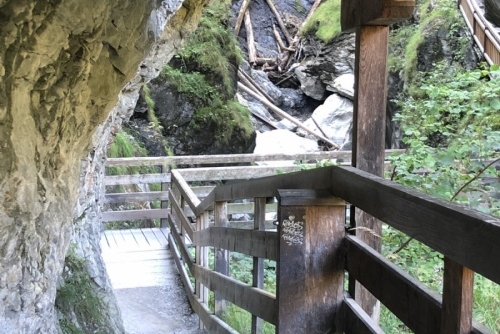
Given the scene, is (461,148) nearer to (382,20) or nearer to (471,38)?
(382,20)

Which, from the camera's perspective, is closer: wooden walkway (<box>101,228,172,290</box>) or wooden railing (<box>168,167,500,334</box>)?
wooden railing (<box>168,167,500,334</box>)

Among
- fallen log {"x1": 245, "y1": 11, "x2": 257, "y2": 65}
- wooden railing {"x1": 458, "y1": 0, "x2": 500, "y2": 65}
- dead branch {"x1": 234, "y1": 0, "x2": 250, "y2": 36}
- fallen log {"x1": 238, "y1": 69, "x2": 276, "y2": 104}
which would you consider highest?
dead branch {"x1": 234, "y1": 0, "x2": 250, "y2": 36}

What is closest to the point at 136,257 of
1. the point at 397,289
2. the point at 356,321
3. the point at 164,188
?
the point at 164,188

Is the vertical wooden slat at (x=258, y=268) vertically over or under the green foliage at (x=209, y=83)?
under

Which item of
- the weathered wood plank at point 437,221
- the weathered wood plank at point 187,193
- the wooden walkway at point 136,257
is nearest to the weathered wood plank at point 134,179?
the wooden walkway at point 136,257

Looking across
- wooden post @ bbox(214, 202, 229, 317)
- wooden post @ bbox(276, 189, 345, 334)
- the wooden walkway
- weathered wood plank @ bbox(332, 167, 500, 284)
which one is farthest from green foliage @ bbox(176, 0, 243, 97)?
weathered wood plank @ bbox(332, 167, 500, 284)

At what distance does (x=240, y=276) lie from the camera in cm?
613

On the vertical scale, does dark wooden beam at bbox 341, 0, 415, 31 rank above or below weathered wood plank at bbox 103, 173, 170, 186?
above

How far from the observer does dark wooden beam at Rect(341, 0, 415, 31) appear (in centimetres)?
220

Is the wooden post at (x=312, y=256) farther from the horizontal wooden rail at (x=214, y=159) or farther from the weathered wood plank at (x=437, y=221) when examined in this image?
the horizontal wooden rail at (x=214, y=159)

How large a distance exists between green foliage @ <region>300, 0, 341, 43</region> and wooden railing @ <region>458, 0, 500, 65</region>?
228 inches

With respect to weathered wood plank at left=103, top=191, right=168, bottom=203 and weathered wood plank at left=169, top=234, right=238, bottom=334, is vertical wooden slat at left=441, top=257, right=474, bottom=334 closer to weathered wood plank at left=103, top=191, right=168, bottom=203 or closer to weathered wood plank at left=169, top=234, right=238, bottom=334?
weathered wood plank at left=169, top=234, right=238, bottom=334

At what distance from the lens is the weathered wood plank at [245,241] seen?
243 centimetres

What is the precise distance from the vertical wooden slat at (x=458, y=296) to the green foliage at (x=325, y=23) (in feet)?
56.5
